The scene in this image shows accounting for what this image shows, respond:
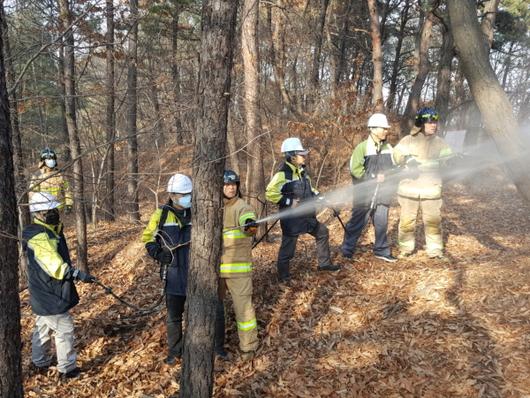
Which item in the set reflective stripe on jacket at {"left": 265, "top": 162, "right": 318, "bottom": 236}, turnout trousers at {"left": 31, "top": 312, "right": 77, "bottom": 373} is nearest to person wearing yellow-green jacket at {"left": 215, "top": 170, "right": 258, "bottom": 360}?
reflective stripe on jacket at {"left": 265, "top": 162, "right": 318, "bottom": 236}

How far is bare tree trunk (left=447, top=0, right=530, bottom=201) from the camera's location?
400 centimetres

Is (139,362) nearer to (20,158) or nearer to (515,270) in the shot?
(20,158)

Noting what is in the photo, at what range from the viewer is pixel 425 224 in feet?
23.2

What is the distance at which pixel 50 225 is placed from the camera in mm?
5070

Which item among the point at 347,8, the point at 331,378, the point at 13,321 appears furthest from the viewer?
the point at 347,8

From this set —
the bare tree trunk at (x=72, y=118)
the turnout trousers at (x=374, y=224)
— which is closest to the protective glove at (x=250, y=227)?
the turnout trousers at (x=374, y=224)

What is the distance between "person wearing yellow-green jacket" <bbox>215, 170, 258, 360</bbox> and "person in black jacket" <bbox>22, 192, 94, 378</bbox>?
185 cm

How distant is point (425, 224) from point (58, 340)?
6.15 m

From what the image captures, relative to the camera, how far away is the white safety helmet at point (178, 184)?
488cm

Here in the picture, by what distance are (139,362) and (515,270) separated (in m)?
5.75

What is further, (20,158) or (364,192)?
(20,158)

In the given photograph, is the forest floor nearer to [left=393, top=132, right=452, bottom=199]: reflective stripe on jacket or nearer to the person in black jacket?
the person in black jacket

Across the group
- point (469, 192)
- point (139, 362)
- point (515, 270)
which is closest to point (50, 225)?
point (139, 362)

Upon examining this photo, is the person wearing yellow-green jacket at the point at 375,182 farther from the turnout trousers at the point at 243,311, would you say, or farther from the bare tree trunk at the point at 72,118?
the bare tree trunk at the point at 72,118
